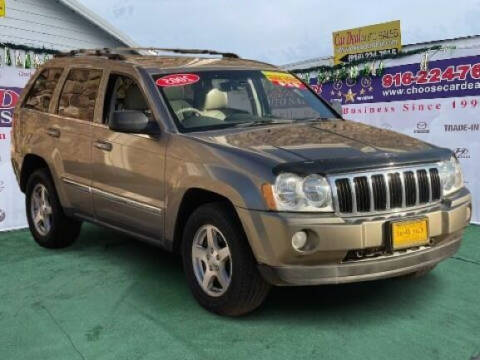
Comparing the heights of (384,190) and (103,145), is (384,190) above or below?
below

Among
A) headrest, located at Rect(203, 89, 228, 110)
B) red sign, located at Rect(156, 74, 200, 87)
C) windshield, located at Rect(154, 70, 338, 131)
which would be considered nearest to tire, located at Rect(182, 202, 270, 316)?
windshield, located at Rect(154, 70, 338, 131)

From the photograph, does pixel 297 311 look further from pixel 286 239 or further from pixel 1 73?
pixel 1 73

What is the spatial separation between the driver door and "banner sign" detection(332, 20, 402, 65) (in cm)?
394

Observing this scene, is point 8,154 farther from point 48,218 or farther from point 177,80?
point 177,80

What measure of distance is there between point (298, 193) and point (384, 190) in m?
0.55

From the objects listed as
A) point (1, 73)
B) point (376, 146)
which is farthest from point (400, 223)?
point (1, 73)

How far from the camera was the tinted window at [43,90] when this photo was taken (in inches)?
223

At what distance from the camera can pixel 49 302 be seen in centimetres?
420

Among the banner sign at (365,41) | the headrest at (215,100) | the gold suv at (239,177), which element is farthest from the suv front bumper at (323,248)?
the banner sign at (365,41)

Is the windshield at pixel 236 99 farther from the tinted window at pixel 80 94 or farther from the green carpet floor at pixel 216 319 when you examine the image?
the green carpet floor at pixel 216 319

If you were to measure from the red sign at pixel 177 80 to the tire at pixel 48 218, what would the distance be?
71.3 inches

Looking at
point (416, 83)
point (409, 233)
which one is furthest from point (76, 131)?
point (416, 83)

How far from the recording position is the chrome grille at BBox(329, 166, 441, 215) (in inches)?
134

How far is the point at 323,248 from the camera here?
334 centimetres
